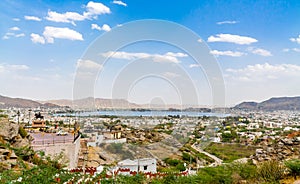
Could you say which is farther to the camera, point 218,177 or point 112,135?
point 112,135

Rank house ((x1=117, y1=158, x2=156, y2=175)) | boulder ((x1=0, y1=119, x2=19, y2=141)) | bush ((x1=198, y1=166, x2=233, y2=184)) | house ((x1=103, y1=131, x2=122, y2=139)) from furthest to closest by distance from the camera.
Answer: house ((x1=103, y1=131, x2=122, y2=139))
house ((x1=117, y1=158, x2=156, y2=175))
boulder ((x1=0, y1=119, x2=19, y2=141))
bush ((x1=198, y1=166, x2=233, y2=184))

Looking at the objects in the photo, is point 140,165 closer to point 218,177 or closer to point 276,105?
point 218,177

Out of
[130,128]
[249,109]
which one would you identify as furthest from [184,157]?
[249,109]

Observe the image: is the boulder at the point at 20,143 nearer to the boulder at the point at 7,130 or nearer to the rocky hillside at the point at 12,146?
the rocky hillside at the point at 12,146

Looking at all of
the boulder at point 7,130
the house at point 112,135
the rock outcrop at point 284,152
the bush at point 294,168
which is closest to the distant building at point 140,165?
the boulder at point 7,130

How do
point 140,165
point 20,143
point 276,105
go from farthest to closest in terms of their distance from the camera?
point 276,105
point 140,165
point 20,143

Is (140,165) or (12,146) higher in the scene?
(12,146)

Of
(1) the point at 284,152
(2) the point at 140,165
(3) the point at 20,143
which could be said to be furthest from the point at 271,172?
(3) the point at 20,143

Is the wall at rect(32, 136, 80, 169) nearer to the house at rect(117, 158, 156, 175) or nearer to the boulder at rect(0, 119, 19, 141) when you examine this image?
the boulder at rect(0, 119, 19, 141)

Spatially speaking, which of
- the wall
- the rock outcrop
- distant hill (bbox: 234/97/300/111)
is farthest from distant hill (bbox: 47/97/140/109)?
→ distant hill (bbox: 234/97/300/111)
